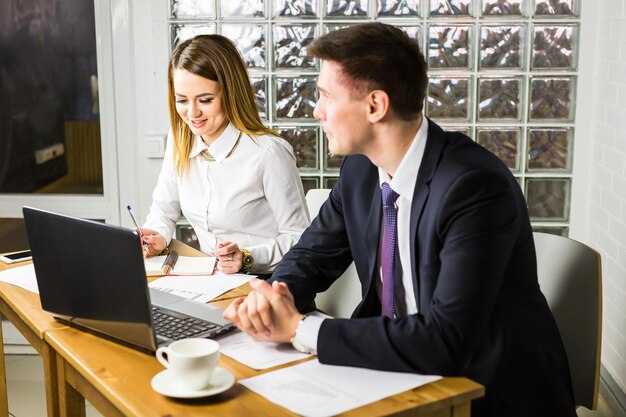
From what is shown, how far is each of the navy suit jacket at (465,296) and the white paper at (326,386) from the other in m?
0.02

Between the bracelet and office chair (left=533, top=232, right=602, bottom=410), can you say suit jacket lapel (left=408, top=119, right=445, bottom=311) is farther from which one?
office chair (left=533, top=232, right=602, bottom=410)

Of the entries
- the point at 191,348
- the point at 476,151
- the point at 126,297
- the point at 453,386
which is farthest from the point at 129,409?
the point at 476,151

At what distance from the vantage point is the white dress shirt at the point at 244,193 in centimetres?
263

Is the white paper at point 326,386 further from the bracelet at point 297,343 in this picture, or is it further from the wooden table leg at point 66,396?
the wooden table leg at point 66,396

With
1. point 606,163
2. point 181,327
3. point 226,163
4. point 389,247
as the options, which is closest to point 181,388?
point 181,327

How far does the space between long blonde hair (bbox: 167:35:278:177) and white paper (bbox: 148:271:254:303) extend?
0.59 metres

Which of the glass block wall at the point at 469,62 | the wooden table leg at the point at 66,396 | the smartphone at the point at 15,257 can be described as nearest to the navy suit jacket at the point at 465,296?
the wooden table leg at the point at 66,396

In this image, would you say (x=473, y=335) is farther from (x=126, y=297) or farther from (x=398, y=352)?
(x=126, y=297)

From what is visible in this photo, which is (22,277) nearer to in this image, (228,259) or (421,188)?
(228,259)

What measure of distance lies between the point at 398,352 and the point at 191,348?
1.22ft

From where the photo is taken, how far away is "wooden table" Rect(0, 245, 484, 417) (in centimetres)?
140

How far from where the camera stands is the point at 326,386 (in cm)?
147

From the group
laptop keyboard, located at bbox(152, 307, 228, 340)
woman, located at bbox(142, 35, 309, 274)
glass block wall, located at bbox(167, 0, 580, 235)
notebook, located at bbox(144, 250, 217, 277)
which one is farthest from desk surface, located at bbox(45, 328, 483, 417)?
glass block wall, located at bbox(167, 0, 580, 235)

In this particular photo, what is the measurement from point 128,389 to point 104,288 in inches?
10.2
